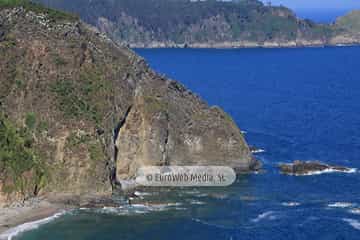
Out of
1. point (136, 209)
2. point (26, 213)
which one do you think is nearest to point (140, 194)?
point (136, 209)

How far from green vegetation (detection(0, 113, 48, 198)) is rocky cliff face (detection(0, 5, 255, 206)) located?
0.10 m

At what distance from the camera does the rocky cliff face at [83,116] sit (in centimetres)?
8669

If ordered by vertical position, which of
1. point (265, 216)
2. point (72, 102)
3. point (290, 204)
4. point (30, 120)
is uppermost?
point (72, 102)

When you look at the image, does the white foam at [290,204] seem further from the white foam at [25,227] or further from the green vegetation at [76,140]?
the white foam at [25,227]

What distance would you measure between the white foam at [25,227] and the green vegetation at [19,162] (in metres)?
4.62

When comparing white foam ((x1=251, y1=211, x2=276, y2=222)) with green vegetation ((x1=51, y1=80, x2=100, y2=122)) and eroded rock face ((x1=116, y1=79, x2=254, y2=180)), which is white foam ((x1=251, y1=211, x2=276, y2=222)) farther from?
green vegetation ((x1=51, y1=80, x2=100, y2=122))

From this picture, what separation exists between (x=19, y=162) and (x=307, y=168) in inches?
1383

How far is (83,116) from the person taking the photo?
89938mm

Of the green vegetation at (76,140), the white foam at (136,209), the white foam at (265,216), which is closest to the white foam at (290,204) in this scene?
the white foam at (265,216)

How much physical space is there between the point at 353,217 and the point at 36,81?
3721 centimetres

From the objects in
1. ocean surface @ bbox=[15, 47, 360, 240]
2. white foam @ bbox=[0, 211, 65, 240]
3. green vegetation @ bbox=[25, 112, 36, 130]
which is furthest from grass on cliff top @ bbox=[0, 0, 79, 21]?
white foam @ bbox=[0, 211, 65, 240]

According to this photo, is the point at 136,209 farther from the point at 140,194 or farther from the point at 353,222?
the point at 353,222

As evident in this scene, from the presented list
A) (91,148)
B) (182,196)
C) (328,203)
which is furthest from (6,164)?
(328,203)

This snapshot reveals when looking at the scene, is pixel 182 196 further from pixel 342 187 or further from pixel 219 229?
pixel 342 187
